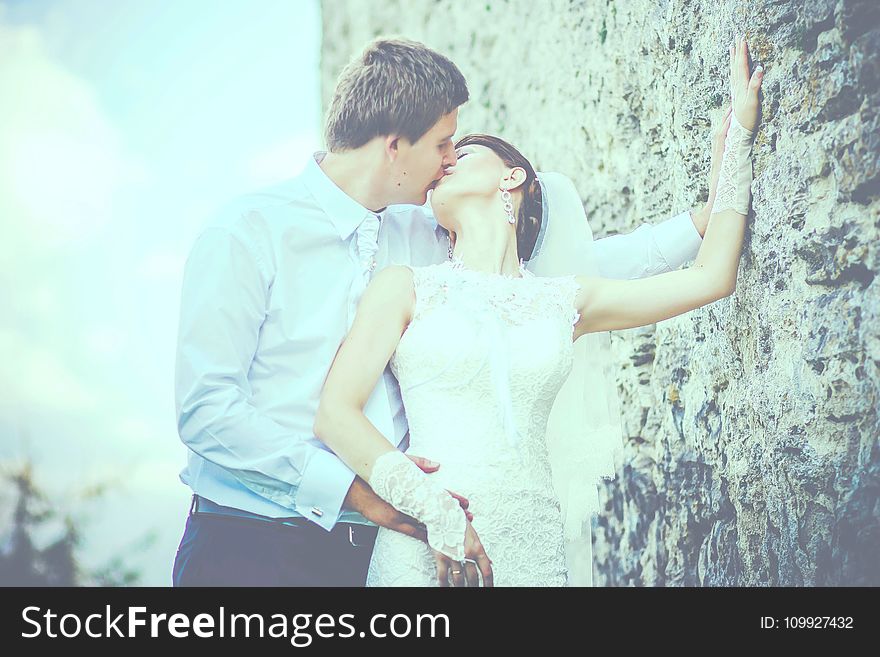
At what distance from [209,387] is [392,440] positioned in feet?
1.24

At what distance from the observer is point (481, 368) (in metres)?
1.93

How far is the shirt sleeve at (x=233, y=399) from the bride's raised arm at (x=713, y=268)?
64 cm

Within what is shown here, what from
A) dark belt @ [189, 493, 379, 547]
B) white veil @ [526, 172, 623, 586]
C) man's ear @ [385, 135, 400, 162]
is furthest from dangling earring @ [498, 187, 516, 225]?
dark belt @ [189, 493, 379, 547]

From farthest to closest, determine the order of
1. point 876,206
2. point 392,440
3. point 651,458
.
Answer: point 651,458 → point 392,440 → point 876,206

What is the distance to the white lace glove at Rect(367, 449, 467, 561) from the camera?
70.4 inches

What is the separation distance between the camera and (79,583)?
2.19 meters

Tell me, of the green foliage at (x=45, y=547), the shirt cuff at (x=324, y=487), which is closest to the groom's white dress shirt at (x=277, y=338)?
the shirt cuff at (x=324, y=487)

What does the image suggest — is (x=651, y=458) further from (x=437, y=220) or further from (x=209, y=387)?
(x=209, y=387)

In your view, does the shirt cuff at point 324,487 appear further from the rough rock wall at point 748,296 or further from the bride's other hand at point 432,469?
the rough rock wall at point 748,296

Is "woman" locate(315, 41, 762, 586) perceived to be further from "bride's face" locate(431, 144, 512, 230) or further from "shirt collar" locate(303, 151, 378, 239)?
"shirt collar" locate(303, 151, 378, 239)

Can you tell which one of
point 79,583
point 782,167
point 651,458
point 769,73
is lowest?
point 79,583

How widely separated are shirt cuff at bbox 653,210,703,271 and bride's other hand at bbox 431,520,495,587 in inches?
32.5

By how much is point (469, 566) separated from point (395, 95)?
986 millimetres
